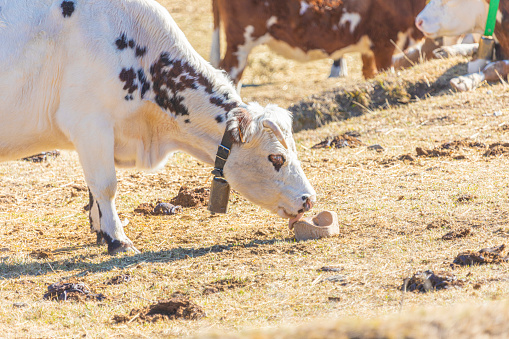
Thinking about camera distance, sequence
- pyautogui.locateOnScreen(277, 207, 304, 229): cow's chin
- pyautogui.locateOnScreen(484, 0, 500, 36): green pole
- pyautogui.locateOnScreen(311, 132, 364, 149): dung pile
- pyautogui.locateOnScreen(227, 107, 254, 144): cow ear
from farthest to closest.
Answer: pyautogui.locateOnScreen(484, 0, 500, 36): green pole, pyautogui.locateOnScreen(311, 132, 364, 149): dung pile, pyautogui.locateOnScreen(277, 207, 304, 229): cow's chin, pyautogui.locateOnScreen(227, 107, 254, 144): cow ear

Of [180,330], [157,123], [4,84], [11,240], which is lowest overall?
[11,240]

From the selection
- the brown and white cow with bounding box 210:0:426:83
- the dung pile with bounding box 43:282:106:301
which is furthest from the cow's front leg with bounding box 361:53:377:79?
the dung pile with bounding box 43:282:106:301

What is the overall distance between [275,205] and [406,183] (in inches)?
62.5

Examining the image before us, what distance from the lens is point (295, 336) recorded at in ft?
5.29

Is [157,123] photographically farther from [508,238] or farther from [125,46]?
[508,238]

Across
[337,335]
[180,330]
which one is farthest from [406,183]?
[337,335]

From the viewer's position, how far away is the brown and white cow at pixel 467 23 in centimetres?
885

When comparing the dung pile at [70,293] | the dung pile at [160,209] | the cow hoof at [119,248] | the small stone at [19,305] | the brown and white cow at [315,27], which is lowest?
the dung pile at [160,209]

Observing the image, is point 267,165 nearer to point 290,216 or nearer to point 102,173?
point 290,216

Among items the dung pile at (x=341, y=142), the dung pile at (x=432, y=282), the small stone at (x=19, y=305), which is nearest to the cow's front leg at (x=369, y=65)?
the dung pile at (x=341, y=142)

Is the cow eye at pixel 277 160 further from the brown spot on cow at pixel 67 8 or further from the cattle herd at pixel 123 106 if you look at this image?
the brown spot on cow at pixel 67 8

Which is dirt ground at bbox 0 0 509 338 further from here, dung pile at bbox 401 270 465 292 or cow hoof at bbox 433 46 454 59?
cow hoof at bbox 433 46 454 59

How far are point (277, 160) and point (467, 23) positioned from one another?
5.66 metres

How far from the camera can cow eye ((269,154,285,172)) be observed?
481 centimetres
